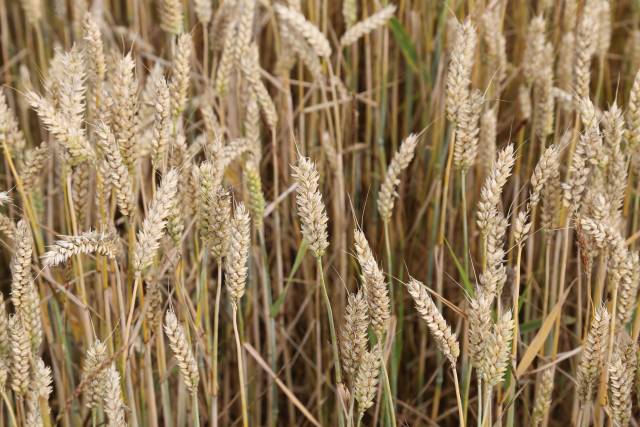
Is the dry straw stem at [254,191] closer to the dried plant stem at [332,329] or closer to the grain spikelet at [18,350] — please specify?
the dried plant stem at [332,329]

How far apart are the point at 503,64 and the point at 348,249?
1.87 feet

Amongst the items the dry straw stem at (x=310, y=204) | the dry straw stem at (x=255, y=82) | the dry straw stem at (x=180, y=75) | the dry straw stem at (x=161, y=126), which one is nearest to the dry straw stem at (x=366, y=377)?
the dry straw stem at (x=310, y=204)

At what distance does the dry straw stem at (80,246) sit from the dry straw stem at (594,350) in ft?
2.45

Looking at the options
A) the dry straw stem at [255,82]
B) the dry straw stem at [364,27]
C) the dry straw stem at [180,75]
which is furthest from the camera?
the dry straw stem at [364,27]

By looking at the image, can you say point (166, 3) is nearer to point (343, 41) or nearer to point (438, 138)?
point (343, 41)

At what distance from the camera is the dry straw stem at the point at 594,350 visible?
1.20m

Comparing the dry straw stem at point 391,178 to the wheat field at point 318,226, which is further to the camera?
the dry straw stem at point 391,178

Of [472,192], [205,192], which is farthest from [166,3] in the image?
[472,192]

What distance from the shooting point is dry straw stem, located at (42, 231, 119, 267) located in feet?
3.66

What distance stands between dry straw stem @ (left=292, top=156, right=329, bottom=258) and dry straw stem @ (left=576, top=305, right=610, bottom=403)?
44cm

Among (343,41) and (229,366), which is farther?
(229,366)

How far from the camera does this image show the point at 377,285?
3.70 ft

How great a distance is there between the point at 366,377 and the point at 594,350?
1.19 feet

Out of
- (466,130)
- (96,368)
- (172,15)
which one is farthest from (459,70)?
(96,368)
